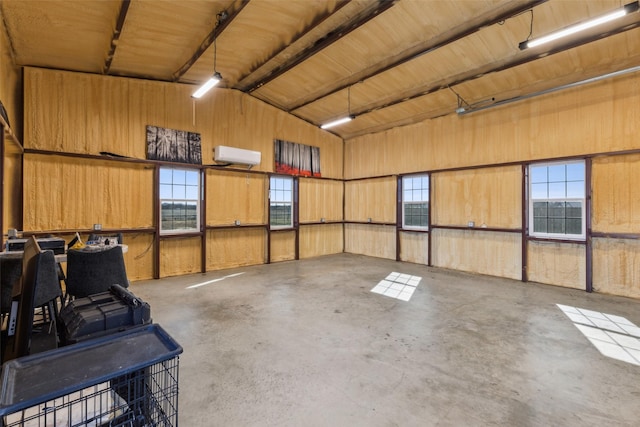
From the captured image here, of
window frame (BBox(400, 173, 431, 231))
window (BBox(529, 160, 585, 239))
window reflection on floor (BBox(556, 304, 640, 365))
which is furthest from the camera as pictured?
window frame (BBox(400, 173, 431, 231))

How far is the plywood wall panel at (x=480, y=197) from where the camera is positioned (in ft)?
18.7

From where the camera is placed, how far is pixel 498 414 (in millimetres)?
1981

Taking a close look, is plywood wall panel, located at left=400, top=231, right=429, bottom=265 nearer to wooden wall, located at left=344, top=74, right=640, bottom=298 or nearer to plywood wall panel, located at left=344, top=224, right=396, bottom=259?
wooden wall, located at left=344, top=74, right=640, bottom=298

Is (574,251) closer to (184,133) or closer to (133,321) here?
(133,321)

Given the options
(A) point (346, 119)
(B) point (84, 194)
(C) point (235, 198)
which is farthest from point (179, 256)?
(A) point (346, 119)

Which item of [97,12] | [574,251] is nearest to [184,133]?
[97,12]

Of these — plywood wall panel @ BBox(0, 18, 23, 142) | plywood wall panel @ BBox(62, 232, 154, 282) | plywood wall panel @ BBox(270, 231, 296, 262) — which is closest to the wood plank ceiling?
plywood wall panel @ BBox(0, 18, 23, 142)

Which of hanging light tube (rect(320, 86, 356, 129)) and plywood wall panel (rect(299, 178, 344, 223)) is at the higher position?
hanging light tube (rect(320, 86, 356, 129))

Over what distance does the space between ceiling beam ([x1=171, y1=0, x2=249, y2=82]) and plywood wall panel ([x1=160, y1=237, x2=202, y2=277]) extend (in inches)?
126

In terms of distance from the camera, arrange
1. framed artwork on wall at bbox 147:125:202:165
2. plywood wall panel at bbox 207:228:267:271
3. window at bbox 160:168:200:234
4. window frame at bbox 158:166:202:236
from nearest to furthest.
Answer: framed artwork on wall at bbox 147:125:202:165 → window frame at bbox 158:166:202:236 → window at bbox 160:168:200:234 → plywood wall panel at bbox 207:228:267:271

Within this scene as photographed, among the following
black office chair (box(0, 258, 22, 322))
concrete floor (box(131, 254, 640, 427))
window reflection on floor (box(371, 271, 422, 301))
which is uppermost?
black office chair (box(0, 258, 22, 322))

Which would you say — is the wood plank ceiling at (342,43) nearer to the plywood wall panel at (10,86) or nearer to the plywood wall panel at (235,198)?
the plywood wall panel at (10,86)

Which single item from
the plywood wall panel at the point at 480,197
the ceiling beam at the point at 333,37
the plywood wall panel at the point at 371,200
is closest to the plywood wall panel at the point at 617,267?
the plywood wall panel at the point at 480,197

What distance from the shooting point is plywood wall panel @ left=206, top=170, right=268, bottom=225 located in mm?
6382
